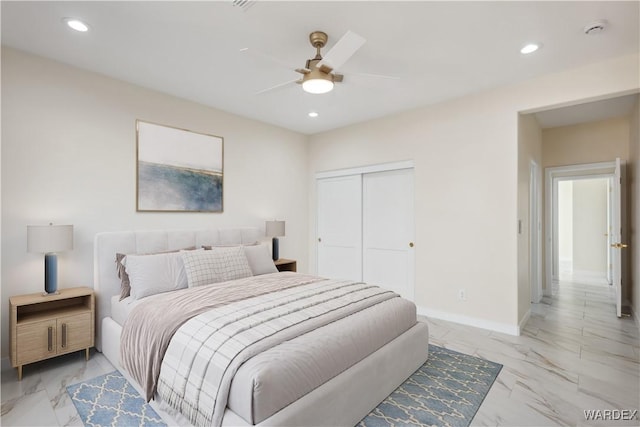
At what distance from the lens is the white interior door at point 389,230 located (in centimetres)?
438

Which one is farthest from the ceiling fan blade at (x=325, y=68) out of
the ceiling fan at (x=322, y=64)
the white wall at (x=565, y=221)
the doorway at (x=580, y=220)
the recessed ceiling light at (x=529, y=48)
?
the white wall at (x=565, y=221)

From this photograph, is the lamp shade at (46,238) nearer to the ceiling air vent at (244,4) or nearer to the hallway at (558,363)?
the ceiling air vent at (244,4)

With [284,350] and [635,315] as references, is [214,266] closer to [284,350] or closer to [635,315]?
[284,350]

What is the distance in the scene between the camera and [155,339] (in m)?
1.98

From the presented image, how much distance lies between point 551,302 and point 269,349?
4907 mm

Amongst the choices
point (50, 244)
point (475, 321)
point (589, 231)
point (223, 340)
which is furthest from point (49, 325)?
point (589, 231)

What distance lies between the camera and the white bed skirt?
156 cm

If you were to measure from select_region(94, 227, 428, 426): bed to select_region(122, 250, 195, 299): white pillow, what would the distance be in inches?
3.9

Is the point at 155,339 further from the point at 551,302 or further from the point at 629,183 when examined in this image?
the point at 629,183

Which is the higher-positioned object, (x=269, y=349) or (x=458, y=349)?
(x=269, y=349)

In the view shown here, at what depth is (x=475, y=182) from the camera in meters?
3.70

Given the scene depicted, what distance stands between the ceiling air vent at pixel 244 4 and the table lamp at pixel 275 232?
9.53 ft

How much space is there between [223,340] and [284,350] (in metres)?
0.35

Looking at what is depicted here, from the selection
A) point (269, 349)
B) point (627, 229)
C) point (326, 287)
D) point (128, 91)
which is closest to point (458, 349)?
point (326, 287)
